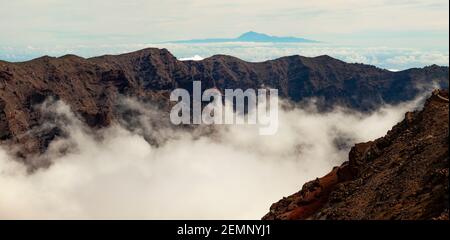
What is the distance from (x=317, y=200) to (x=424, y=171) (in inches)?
823

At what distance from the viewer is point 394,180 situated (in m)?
54.9

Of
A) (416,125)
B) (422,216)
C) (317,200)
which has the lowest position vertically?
(317,200)

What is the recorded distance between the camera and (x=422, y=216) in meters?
42.8

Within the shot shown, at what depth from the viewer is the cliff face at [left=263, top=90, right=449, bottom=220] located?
46781mm

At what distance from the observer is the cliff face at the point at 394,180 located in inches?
1842

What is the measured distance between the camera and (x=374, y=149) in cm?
6919
